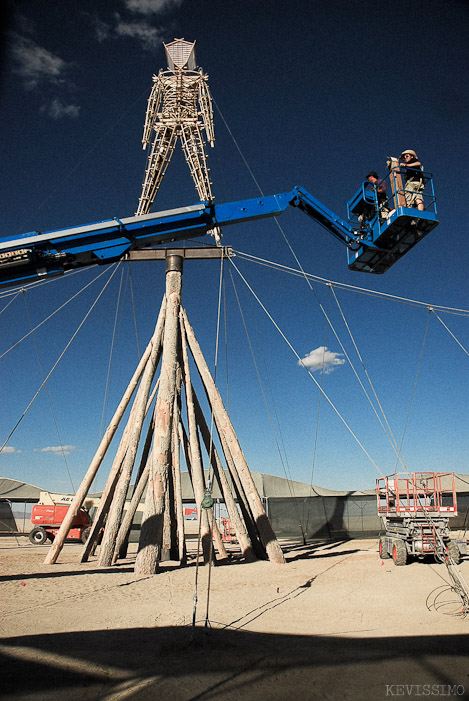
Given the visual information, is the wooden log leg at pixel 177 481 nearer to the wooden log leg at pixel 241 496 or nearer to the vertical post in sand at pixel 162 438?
the vertical post in sand at pixel 162 438

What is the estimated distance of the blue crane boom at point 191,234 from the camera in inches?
292

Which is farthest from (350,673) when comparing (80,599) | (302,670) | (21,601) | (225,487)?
(225,487)

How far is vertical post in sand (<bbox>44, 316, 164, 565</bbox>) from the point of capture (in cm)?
1240

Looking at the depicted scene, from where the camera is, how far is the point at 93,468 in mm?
12812

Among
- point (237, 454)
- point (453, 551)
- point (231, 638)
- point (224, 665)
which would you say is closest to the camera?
point (224, 665)

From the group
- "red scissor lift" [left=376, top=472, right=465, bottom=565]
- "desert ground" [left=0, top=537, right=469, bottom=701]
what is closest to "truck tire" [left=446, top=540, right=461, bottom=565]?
"red scissor lift" [left=376, top=472, right=465, bottom=565]

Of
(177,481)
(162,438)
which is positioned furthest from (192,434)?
(162,438)

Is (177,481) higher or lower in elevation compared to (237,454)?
lower

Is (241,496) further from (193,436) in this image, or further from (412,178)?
(412,178)

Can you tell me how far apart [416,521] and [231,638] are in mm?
9556

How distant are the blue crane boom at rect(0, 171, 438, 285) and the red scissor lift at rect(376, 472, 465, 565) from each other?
7135mm

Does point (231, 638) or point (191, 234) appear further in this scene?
point (191, 234)

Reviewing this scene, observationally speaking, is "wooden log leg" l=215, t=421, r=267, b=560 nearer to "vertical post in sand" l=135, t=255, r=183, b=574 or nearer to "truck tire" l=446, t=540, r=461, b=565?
"vertical post in sand" l=135, t=255, r=183, b=574

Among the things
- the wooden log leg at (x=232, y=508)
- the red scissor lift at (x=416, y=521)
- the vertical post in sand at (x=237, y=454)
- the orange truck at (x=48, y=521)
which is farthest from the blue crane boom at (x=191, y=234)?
the orange truck at (x=48, y=521)
